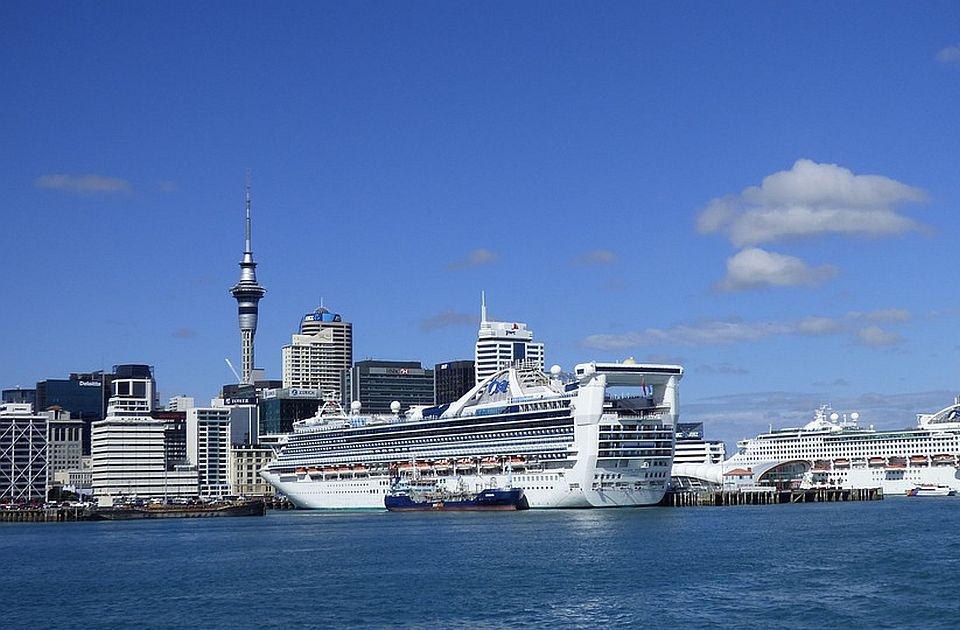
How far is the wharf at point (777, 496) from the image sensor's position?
158 metres

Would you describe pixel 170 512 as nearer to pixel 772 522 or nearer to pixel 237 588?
pixel 772 522

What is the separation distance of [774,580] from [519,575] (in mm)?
12286

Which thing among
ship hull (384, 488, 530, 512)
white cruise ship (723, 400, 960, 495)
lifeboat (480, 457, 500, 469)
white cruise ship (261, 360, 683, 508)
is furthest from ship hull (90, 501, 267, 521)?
white cruise ship (723, 400, 960, 495)

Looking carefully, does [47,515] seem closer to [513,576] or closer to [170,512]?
[170,512]

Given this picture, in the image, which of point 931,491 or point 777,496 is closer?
point 777,496

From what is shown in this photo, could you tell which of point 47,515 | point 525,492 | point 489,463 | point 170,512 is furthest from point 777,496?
point 47,515

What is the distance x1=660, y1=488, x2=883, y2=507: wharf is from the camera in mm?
158000

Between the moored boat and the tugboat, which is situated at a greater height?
the tugboat

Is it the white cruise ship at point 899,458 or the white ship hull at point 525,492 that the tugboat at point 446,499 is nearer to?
the white ship hull at point 525,492

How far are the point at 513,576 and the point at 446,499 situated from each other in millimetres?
74106

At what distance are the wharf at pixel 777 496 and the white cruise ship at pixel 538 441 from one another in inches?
939

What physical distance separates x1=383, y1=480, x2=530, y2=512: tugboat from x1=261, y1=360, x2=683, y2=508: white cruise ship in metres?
1.15

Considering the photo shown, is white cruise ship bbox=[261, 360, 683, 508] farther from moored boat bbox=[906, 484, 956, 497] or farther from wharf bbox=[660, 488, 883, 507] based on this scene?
moored boat bbox=[906, 484, 956, 497]

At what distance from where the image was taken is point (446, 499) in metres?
141
